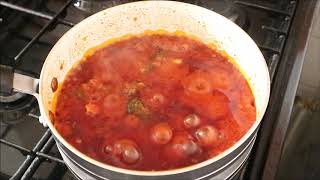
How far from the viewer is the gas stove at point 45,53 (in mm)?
752

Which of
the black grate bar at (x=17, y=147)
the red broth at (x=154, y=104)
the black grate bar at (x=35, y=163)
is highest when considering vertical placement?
the red broth at (x=154, y=104)

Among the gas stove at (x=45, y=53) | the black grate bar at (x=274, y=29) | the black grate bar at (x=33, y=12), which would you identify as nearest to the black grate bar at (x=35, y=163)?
the gas stove at (x=45, y=53)

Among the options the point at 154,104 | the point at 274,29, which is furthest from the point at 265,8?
the point at 154,104

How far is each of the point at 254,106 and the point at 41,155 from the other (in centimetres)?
33

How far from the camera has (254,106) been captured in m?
0.74

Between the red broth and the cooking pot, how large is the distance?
2 centimetres

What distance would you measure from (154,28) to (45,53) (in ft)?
0.81

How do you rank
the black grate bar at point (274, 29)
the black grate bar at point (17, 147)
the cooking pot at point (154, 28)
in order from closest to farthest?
the cooking pot at point (154, 28), the black grate bar at point (17, 147), the black grate bar at point (274, 29)

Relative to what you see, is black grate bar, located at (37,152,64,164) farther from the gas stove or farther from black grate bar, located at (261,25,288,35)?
black grate bar, located at (261,25,288,35)

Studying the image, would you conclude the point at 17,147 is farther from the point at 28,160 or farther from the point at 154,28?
the point at 154,28

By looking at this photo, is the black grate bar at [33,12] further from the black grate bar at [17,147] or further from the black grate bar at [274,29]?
the black grate bar at [274,29]

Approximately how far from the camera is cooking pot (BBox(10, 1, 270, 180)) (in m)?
0.66

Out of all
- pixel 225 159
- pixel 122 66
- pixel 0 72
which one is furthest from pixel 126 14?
pixel 225 159

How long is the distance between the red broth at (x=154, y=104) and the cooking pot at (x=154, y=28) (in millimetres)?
16
